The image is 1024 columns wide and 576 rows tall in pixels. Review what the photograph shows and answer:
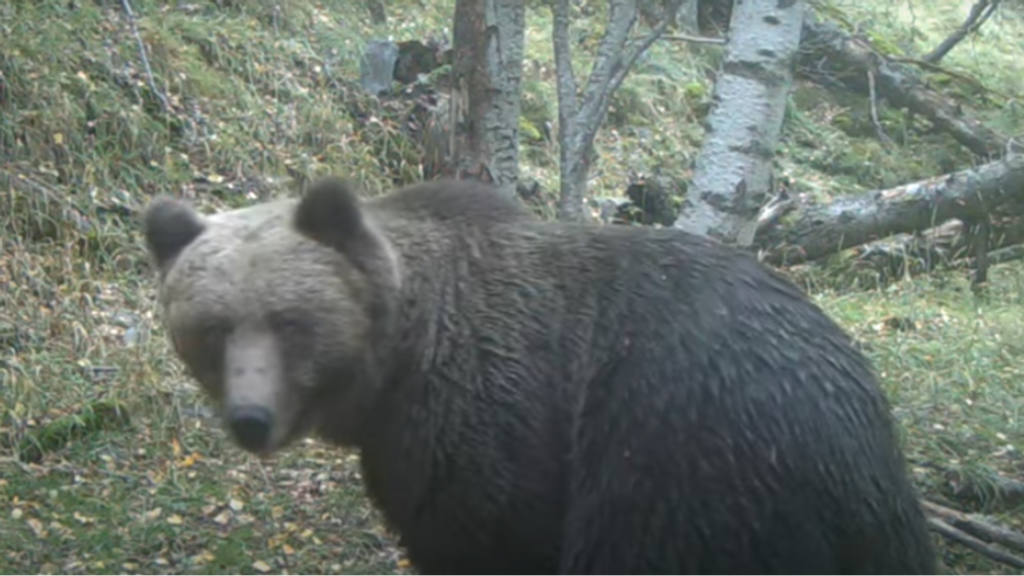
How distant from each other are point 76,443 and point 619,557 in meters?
3.28

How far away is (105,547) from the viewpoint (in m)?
5.52

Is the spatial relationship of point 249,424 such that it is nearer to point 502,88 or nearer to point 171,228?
point 171,228

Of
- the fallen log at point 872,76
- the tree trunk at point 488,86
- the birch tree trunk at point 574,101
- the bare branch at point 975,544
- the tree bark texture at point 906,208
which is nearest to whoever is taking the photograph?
the bare branch at point 975,544

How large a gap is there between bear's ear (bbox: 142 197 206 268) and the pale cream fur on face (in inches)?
3.0

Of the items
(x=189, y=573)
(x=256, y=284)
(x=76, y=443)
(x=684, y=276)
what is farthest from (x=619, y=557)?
(x=76, y=443)

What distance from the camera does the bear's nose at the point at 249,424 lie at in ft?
12.1

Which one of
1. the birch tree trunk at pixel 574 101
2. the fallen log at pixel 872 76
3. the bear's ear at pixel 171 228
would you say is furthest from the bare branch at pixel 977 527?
the fallen log at pixel 872 76

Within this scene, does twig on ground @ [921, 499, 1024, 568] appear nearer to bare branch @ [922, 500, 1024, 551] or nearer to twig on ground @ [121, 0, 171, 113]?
bare branch @ [922, 500, 1024, 551]

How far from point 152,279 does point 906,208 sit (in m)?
4.43

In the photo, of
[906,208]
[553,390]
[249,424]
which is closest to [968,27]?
[906,208]

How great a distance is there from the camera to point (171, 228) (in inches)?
160

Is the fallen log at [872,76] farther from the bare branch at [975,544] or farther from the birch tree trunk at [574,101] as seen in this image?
the bare branch at [975,544]

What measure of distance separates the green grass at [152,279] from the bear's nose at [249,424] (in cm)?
179

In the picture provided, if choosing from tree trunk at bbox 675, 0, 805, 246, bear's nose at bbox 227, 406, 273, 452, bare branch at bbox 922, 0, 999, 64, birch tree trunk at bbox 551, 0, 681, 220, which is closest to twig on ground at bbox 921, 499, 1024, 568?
tree trunk at bbox 675, 0, 805, 246
